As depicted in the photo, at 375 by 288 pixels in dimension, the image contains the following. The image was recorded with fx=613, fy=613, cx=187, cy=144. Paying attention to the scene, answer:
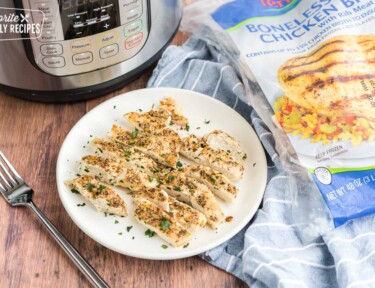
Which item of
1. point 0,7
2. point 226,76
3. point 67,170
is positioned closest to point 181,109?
point 226,76

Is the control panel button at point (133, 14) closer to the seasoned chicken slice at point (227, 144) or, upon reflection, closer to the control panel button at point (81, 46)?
the control panel button at point (81, 46)

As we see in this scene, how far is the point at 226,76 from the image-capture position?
52.9 inches

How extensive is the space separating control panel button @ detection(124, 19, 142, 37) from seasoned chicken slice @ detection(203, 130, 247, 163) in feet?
0.82

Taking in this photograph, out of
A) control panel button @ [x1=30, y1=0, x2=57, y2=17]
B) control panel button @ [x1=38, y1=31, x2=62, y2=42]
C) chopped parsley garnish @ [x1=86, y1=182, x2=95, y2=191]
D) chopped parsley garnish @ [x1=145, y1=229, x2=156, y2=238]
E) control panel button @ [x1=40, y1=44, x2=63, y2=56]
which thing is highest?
control panel button @ [x1=30, y1=0, x2=57, y2=17]

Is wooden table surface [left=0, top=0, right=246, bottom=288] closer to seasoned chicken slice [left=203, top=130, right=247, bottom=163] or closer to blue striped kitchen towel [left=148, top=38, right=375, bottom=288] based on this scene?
blue striped kitchen towel [left=148, top=38, right=375, bottom=288]

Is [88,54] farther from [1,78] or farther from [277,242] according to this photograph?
[277,242]

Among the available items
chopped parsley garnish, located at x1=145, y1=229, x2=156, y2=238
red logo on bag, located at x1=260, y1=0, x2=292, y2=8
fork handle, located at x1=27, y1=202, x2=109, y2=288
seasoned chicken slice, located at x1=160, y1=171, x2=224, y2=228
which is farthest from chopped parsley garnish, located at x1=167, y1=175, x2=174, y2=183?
red logo on bag, located at x1=260, y1=0, x2=292, y2=8

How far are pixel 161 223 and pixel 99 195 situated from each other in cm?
13

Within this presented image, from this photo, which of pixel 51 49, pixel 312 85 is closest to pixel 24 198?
pixel 51 49

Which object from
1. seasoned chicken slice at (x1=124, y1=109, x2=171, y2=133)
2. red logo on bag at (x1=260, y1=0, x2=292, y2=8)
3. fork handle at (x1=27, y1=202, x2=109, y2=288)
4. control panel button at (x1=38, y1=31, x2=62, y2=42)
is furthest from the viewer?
red logo on bag at (x1=260, y1=0, x2=292, y2=8)

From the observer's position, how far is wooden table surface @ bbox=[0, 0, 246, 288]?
1040mm

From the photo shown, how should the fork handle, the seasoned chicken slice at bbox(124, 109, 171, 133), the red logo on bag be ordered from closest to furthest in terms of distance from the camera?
1. the fork handle
2. the seasoned chicken slice at bbox(124, 109, 171, 133)
3. the red logo on bag

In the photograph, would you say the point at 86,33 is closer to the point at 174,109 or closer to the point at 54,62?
the point at 54,62

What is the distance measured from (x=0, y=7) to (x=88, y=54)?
0.18 metres
